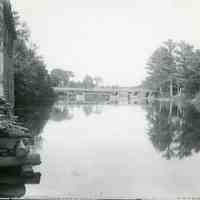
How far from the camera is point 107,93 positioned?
16288cm

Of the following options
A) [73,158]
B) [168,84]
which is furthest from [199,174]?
[168,84]

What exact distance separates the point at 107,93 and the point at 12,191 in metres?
154

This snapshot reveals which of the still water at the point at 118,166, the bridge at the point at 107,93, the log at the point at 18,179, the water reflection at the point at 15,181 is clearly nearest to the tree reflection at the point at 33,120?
the still water at the point at 118,166

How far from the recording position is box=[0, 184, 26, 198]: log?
8906mm

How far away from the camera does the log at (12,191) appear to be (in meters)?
8.91

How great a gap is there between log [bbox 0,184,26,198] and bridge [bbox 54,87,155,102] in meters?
131

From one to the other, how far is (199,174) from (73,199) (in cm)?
502

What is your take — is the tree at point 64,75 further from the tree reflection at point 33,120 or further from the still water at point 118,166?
the still water at point 118,166

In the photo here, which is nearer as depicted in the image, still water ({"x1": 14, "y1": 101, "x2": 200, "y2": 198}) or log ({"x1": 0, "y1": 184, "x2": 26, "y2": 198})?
log ({"x1": 0, "y1": 184, "x2": 26, "y2": 198})

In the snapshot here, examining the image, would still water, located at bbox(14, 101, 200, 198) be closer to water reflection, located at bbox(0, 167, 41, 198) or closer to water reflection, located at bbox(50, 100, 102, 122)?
water reflection, located at bbox(0, 167, 41, 198)

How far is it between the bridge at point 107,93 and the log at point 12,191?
131m

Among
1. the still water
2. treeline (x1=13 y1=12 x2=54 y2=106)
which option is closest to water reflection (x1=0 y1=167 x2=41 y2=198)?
the still water

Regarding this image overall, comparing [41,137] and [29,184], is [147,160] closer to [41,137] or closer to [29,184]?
[29,184]

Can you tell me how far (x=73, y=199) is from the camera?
26.7 feet
